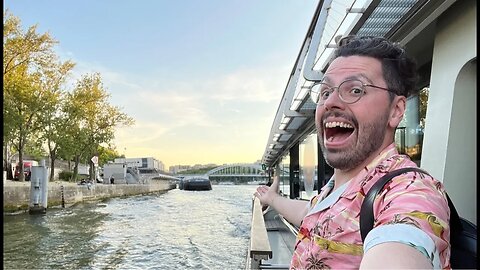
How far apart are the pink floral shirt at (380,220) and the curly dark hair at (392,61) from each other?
0.66 ft

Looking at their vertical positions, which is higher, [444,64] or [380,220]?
[444,64]

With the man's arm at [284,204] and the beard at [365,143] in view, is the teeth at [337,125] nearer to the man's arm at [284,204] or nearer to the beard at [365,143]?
the beard at [365,143]

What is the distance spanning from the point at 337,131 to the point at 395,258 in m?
0.55

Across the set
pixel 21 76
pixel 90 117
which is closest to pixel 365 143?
pixel 21 76

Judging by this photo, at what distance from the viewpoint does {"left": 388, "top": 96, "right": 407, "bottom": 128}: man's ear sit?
136 cm

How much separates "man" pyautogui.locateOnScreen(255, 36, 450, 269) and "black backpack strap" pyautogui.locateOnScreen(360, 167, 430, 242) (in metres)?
A: 0.02

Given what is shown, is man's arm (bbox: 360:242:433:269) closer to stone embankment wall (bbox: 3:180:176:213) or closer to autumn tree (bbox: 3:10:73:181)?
stone embankment wall (bbox: 3:180:176:213)

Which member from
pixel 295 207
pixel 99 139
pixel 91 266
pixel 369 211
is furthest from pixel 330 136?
pixel 99 139

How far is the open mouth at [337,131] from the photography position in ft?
4.50

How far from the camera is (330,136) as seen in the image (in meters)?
1.43

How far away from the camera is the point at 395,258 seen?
0.93m

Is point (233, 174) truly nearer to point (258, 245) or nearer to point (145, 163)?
point (145, 163)

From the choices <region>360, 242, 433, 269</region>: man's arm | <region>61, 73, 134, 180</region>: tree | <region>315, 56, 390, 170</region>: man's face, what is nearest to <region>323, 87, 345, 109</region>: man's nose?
<region>315, 56, 390, 170</region>: man's face

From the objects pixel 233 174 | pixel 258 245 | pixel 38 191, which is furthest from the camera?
pixel 233 174
